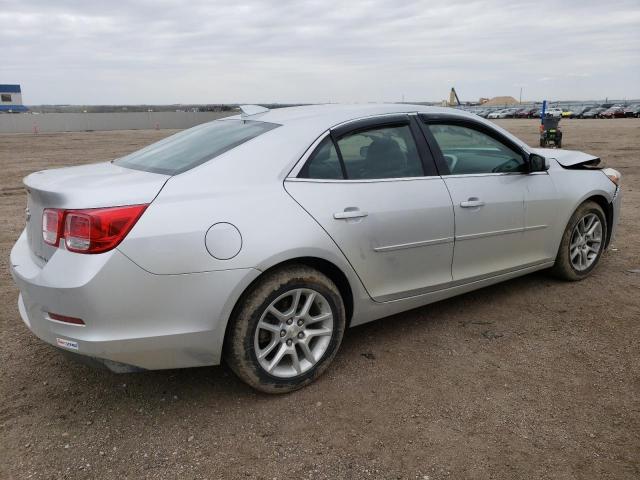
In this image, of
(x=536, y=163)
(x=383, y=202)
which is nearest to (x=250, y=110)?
(x=383, y=202)

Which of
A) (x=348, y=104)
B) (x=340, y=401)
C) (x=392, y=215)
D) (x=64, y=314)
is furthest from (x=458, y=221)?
(x=64, y=314)

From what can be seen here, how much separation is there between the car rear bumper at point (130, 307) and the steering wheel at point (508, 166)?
2168mm

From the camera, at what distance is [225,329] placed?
2770 millimetres

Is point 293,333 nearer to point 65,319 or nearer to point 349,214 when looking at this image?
point 349,214

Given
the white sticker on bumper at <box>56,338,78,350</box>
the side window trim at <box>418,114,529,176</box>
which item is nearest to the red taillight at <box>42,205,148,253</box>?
the white sticker on bumper at <box>56,338,78,350</box>

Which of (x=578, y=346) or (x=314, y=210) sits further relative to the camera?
(x=578, y=346)

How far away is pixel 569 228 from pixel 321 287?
2.53 m

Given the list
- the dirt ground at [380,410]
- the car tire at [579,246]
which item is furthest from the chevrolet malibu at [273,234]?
the car tire at [579,246]

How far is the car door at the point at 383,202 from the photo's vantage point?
10.1ft

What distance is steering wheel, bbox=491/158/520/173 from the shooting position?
13.1ft

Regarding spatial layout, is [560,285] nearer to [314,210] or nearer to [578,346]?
[578,346]

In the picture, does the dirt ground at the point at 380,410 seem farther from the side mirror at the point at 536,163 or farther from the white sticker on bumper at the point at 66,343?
the side mirror at the point at 536,163

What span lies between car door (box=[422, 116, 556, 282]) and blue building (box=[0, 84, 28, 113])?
82.5 meters

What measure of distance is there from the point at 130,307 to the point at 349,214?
4.17ft
